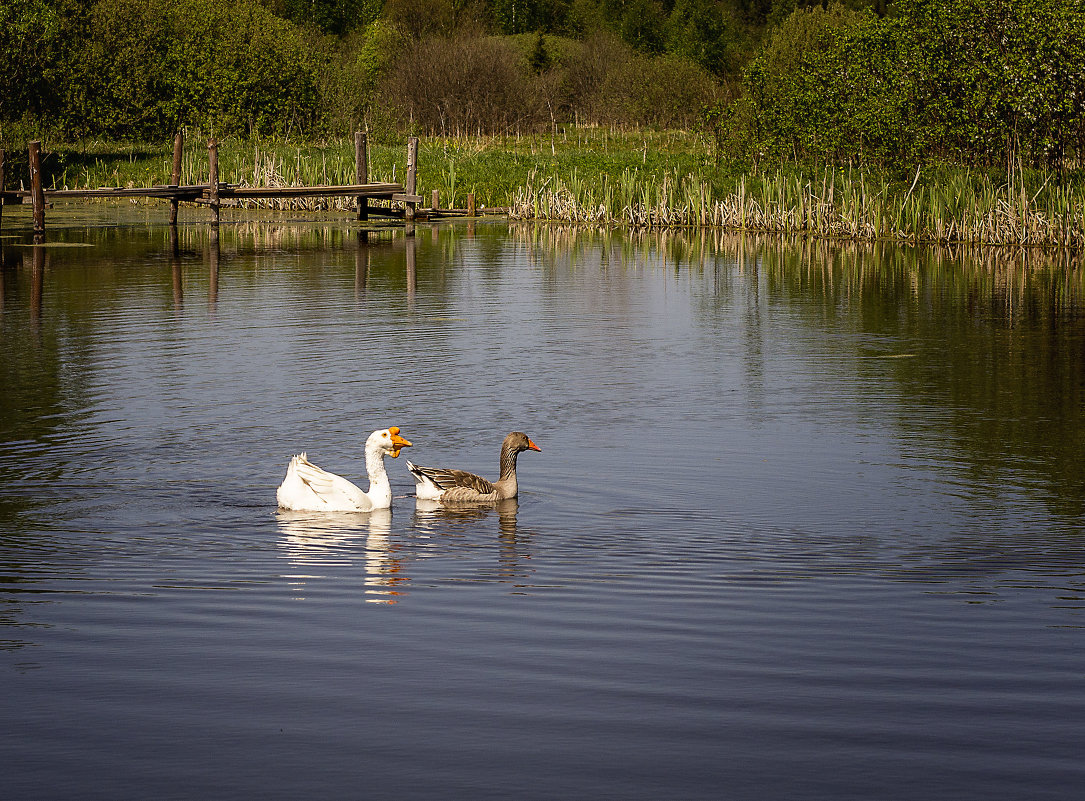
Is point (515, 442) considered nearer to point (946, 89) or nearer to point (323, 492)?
point (323, 492)

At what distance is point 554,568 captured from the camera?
26.7 feet

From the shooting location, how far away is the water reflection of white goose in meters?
7.86

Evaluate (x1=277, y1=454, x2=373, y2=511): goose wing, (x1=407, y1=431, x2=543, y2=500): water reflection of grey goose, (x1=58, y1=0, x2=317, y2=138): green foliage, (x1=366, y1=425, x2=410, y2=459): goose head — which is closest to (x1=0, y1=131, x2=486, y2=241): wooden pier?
(x1=58, y1=0, x2=317, y2=138): green foliage

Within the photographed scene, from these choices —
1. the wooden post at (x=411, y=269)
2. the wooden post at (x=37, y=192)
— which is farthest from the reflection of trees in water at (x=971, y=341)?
the wooden post at (x=37, y=192)

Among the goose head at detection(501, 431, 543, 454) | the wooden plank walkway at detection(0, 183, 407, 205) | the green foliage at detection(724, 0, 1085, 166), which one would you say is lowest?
the goose head at detection(501, 431, 543, 454)

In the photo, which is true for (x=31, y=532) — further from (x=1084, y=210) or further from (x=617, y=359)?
(x=1084, y=210)

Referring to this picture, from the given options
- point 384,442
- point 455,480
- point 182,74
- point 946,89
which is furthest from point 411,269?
point 182,74

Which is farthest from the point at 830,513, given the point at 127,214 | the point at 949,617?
the point at 127,214

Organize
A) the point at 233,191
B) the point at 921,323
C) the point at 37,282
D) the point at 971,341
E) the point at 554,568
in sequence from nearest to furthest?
the point at 554,568, the point at 971,341, the point at 921,323, the point at 37,282, the point at 233,191

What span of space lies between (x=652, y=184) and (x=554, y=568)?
34.7 m

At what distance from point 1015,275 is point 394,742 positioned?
895 inches

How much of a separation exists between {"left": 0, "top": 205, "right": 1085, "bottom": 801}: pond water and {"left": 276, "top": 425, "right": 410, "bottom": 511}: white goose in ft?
0.55

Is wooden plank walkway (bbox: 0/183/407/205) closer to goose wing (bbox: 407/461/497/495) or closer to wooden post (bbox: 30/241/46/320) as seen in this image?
wooden post (bbox: 30/241/46/320)

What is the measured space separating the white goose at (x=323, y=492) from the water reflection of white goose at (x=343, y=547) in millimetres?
55
